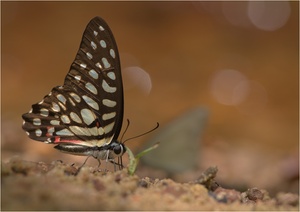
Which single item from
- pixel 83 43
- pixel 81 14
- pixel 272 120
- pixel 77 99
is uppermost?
pixel 81 14

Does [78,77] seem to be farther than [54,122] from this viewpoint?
No

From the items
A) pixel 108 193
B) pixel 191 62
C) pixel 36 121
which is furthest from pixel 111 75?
pixel 191 62

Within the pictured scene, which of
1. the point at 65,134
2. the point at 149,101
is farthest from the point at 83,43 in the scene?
the point at 149,101

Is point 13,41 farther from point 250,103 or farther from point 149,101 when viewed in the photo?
point 250,103

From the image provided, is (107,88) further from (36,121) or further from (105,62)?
(36,121)

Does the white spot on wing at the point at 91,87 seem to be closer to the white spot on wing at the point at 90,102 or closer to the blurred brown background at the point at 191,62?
the white spot on wing at the point at 90,102

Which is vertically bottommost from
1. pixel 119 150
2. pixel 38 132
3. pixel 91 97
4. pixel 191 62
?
pixel 119 150

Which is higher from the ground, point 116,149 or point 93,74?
point 93,74

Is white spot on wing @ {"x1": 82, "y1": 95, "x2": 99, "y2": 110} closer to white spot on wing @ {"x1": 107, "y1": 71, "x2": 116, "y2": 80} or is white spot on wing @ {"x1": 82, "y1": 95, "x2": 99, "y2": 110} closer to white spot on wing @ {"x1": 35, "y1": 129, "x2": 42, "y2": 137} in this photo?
white spot on wing @ {"x1": 107, "y1": 71, "x2": 116, "y2": 80}
